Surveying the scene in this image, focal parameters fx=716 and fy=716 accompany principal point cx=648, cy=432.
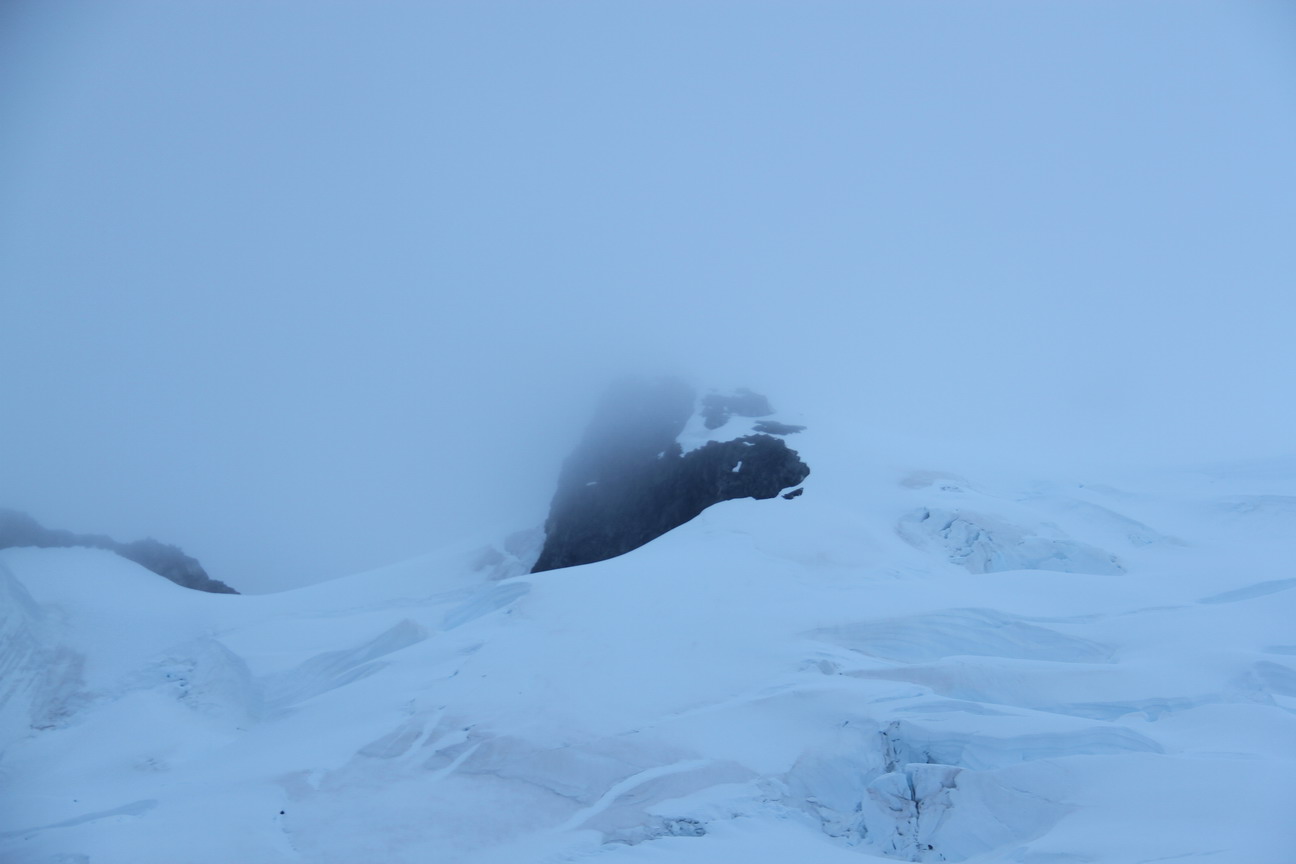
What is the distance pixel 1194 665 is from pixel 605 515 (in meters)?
35.7

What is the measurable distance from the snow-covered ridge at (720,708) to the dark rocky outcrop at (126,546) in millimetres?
8639

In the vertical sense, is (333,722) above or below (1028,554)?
below

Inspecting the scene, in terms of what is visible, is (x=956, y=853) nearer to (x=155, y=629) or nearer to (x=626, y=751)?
(x=626, y=751)

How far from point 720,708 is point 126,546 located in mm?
41302

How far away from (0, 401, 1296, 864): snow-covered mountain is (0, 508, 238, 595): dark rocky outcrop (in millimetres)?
6616

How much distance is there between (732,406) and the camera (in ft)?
178

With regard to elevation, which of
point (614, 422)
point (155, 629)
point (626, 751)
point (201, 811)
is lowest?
point (155, 629)

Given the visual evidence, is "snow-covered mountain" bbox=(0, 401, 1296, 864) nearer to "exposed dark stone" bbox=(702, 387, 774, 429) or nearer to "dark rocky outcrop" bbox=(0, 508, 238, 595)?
"dark rocky outcrop" bbox=(0, 508, 238, 595)

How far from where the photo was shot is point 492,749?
1552 centimetres

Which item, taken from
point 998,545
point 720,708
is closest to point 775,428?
point 998,545

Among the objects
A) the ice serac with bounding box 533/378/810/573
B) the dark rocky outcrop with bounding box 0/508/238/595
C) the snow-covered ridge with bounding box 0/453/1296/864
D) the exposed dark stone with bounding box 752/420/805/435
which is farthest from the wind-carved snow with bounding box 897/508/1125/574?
the dark rocky outcrop with bounding box 0/508/238/595

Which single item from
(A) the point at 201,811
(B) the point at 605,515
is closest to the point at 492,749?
(A) the point at 201,811

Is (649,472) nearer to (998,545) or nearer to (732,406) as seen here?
(732,406)

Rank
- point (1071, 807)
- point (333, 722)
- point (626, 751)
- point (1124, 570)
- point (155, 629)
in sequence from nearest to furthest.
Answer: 1. point (1071, 807)
2. point (626, 751)
3. point (333, 722)
4. point (1124, 570)
5. point (155, 629)
